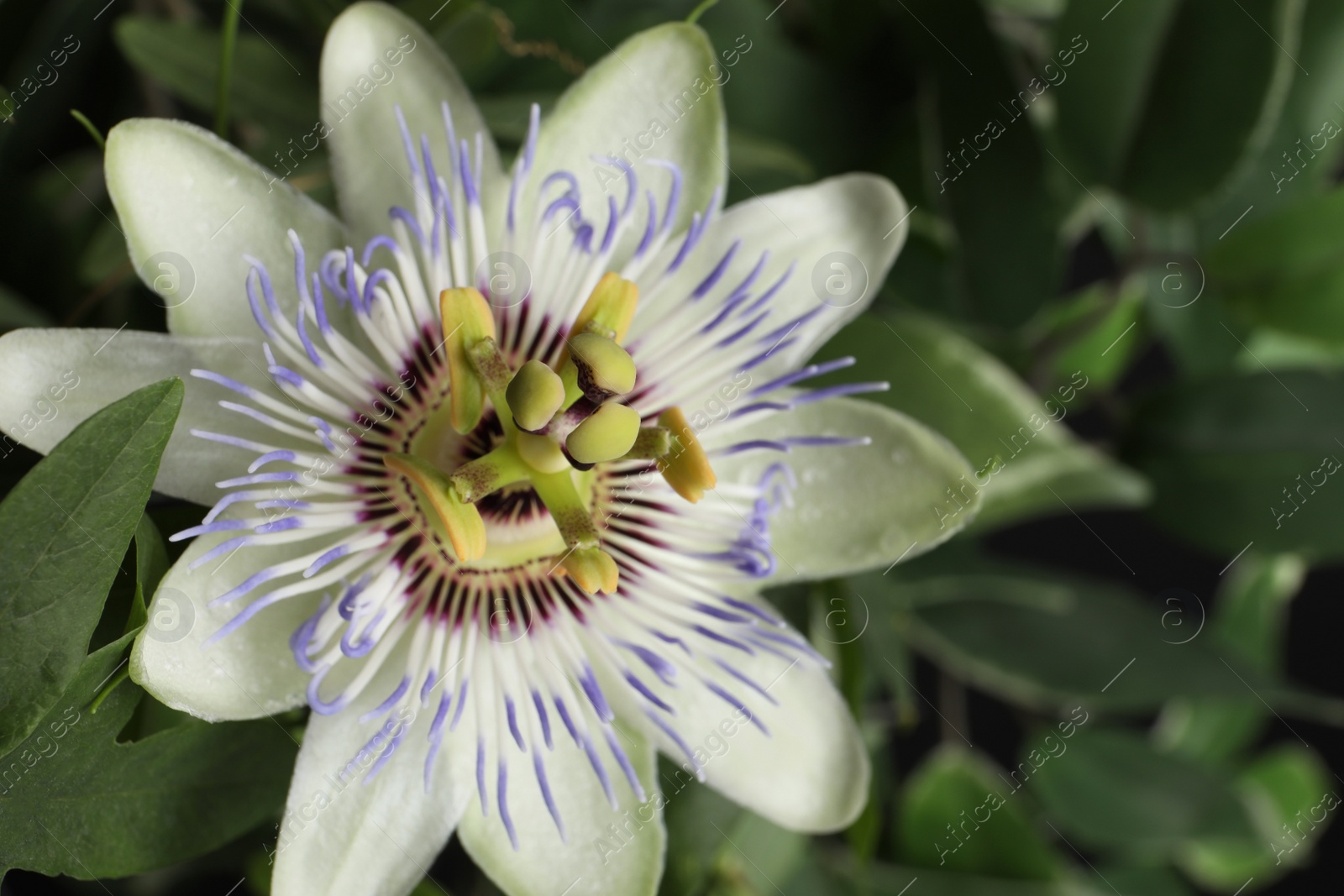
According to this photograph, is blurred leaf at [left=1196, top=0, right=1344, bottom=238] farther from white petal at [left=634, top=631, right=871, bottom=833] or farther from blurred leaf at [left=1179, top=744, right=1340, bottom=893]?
blurred leaf at [left=1179, top=744, right=1340, bottom=893]

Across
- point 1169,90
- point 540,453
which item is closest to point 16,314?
point 540,453

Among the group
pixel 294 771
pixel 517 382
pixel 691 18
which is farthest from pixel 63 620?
pixel 691 18

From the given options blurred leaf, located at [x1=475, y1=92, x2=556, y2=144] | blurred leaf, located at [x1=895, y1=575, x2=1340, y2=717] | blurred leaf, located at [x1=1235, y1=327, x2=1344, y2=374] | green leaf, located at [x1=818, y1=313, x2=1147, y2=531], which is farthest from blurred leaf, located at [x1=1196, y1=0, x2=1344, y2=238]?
blurred leaf, located at [x1=475, y1=92, x2=556, y2=144]

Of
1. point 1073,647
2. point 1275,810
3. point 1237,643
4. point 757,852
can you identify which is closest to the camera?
point 757,852

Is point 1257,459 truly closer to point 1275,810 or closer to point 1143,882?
point 1143,882

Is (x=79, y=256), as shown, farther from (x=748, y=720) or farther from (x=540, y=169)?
(x=748, y=720)

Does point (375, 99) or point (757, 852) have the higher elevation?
point (375, 99)

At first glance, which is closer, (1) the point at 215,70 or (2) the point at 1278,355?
(1) the point at 215,70

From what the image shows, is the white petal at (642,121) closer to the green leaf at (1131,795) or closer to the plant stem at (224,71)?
the plant stem at (224,71)

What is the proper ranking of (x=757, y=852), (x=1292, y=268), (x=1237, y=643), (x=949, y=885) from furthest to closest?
(x=1237, y=643) → (x=949, y=885) → (x=1292, y=268) → (x=757, y=852)
